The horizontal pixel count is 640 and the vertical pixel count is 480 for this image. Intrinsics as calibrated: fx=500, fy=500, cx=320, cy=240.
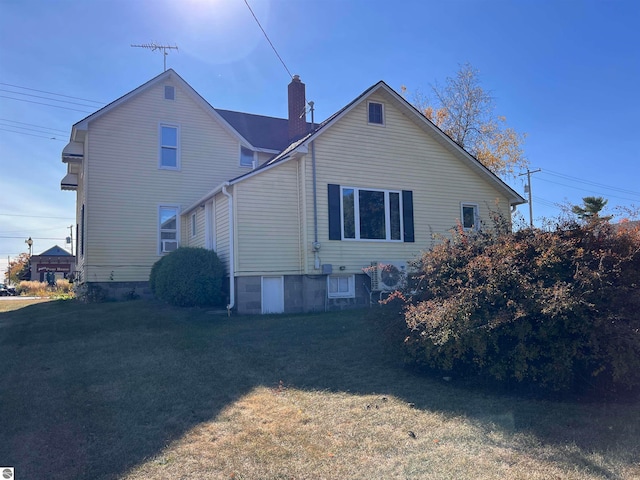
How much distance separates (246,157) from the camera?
18.5 metres

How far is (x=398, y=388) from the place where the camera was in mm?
5922

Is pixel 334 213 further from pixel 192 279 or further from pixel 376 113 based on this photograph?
pixel 192 279

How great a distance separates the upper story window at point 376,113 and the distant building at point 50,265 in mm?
42418

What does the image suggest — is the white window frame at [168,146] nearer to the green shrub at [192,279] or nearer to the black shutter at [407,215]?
the green shrub at [192,279]

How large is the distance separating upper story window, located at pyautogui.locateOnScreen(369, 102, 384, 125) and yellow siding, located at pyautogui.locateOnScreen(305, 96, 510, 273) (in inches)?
6.4

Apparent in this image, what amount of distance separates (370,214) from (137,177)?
314 inches

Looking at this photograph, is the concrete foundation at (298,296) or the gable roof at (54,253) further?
the gable roof at (54,253)

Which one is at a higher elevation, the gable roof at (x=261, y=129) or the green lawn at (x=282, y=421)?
the gable roof at (x=261, y=129)

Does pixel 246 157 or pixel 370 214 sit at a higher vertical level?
pixel 246 157

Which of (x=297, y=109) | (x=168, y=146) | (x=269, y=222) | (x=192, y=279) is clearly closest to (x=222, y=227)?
(x=269, y=222)

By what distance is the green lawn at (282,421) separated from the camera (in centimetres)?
402

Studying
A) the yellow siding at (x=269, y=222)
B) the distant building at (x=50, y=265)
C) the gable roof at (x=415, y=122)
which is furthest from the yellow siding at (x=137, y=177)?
the distant building at (x=50, y=265)

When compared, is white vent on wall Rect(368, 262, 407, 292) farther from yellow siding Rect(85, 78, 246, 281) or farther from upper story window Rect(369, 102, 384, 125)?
yellow siding Rect(85, 78, 246, 281)

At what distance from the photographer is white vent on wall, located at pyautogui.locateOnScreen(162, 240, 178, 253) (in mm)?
16875
